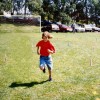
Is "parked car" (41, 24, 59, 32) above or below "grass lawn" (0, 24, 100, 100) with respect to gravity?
below

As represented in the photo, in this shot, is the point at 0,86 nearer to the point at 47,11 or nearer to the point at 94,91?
the point at 94,91

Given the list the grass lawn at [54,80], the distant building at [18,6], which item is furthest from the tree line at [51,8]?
the grass lawn at [54,80]

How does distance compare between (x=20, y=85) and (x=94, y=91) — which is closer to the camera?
(x=94, y=91)

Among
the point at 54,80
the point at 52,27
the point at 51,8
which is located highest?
the point at 51,8

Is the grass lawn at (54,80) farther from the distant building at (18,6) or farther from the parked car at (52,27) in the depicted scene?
the distant building at (18,6)

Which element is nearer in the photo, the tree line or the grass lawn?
the grass lawn

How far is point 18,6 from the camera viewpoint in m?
64.1

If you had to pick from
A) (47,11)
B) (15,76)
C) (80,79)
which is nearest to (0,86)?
(15,76)

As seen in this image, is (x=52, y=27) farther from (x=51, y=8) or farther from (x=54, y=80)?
(x=54, y=80)

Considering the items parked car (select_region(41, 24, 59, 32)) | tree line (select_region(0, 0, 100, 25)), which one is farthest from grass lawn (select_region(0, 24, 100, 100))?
tree line (select_region(0, 0, 100, 25))

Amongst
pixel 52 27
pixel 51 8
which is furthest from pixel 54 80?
pixel 51 8

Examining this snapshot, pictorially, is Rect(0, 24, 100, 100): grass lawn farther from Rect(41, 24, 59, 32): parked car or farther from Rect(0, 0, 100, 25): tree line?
Rect(0, 0, 100, 25): tree line

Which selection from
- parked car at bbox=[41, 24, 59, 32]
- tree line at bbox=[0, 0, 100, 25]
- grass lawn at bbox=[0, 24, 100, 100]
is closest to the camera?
grass lawn at bbox=[0, 24, 100, 100]

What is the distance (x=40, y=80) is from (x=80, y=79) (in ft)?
4.64
